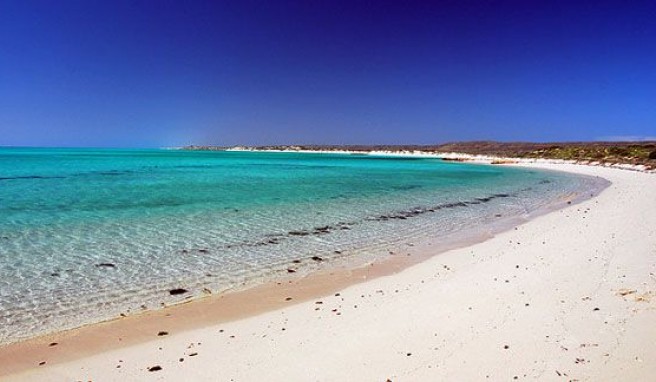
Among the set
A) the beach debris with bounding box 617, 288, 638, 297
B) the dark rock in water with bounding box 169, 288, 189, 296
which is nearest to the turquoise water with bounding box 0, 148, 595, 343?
the dark rock in water with bounding box 169, 288, 189, 296

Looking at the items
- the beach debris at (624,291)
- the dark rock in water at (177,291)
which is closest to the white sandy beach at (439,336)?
the beach debris at (624,291)

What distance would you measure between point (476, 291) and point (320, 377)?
12.2 feet

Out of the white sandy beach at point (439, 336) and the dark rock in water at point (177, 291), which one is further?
the dark rock in water at point (177, 291)

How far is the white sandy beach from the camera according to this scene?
4.47 m

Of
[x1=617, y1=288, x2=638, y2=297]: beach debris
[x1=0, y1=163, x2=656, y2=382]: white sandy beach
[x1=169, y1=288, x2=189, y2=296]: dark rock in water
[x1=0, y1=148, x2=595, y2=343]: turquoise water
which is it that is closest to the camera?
[x1=0, y1=163, x2=656, y2=382]: white sandy beach

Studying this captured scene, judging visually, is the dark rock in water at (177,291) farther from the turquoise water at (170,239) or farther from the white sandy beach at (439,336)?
the white sandy beach at (439,336)

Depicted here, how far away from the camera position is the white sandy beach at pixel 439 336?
447cm


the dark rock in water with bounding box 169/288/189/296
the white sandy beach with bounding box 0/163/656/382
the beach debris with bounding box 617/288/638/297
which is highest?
the beach debris with bounding box 617/288/638/297

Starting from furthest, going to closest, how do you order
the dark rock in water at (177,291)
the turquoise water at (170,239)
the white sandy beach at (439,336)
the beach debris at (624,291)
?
the dark rock in water at (177,291), the turquoise water at (170,239), the beach debris at (624,291), the white sandy beach at (439,336)

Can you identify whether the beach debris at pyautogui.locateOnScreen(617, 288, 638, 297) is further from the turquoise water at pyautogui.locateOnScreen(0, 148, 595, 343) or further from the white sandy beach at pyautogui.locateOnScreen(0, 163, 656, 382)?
the turquoise water at pyautogui.locateOnScreen(0, 148, 595, 343)

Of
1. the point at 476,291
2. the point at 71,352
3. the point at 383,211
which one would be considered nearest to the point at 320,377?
the point at 71,352

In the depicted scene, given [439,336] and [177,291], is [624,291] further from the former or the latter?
[177,291]

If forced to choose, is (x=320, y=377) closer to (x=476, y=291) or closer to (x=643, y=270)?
(x=476, y=291)

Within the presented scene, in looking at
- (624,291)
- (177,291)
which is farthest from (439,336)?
(177,291)
